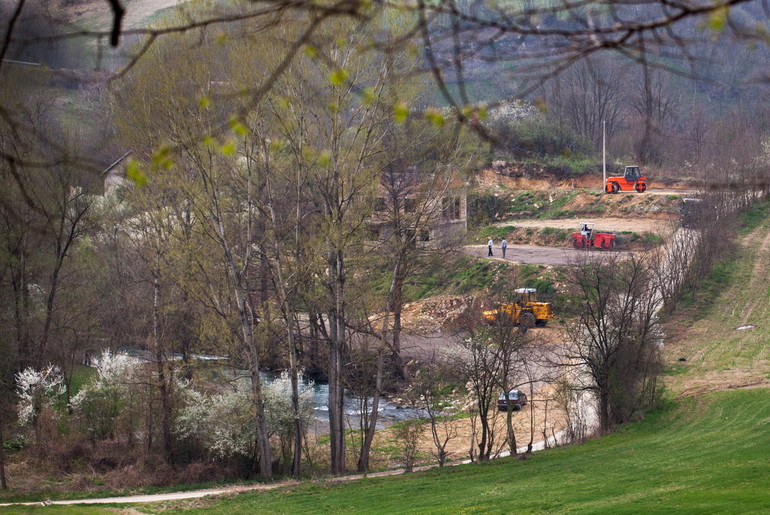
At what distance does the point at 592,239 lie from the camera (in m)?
42.4

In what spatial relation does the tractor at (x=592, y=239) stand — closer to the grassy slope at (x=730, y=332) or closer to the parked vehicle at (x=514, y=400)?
the grassy slope at (x=730, y=332)

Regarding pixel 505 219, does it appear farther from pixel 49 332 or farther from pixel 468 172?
pixel 49 332

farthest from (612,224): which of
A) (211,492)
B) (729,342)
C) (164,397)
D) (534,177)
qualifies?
(211,492)

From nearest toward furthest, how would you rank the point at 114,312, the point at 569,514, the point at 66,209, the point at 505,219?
the point at 569,514 → the point at 66,209 → the point at 114,312 → the point at 505,219

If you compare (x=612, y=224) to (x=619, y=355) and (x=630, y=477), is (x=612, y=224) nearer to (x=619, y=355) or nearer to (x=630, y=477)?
(x=619, y=355)

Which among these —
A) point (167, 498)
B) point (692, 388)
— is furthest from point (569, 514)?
point (692, 388)

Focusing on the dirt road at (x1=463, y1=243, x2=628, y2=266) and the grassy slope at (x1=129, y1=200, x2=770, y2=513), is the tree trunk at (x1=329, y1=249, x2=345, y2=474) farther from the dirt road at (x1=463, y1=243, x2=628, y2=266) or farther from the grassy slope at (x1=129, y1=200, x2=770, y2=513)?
the dirt road at (x1=463, y1=243, x2=628, y2=266)

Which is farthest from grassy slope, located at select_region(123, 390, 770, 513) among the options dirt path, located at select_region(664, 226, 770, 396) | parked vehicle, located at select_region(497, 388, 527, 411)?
parked vehicle, located at select_region(497, 388, 527, 411)

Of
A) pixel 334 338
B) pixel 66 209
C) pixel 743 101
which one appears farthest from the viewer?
pixel 743 101

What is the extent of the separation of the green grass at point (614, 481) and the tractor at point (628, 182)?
3175 centimetres

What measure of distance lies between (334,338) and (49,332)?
11536 mm

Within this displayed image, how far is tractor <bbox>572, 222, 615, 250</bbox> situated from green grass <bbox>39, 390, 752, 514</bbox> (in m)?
21.0

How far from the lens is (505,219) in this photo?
54438mm

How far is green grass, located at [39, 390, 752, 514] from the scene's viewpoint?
11.9 m
